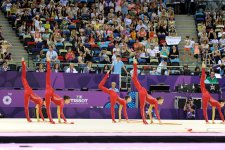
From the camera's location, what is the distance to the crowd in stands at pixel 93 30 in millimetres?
17516

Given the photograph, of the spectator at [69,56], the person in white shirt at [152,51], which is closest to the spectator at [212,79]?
the person in white shirt at [152,51]

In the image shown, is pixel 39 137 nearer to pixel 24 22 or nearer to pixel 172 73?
pixel 172 73

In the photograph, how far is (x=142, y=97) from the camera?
12047 millimetres

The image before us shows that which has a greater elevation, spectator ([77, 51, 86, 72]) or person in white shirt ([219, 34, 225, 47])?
person in white shirt ([219, 34, 225, 47])

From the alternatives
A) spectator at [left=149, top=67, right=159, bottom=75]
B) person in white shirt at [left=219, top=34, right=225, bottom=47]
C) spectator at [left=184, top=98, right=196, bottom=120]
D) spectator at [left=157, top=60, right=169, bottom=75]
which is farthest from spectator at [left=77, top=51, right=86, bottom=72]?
person in white shirt at [left=219, top=34, right=225, bottom=47]

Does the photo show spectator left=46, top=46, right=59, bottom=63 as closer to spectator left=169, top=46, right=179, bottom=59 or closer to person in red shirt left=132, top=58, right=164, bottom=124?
spectator left=169, top=46, right=179, bottom=59

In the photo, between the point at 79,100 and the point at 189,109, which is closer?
the point at 79,100

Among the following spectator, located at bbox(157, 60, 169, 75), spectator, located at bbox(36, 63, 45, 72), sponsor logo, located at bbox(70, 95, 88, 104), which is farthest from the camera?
spectator, located at bbox(157, 60, 169, 75)

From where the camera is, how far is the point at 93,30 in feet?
62.7

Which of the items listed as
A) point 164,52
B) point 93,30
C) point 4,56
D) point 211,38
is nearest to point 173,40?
point 164,52

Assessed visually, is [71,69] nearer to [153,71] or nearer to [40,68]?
[40,68]

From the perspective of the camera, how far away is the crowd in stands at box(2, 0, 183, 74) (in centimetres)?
1752

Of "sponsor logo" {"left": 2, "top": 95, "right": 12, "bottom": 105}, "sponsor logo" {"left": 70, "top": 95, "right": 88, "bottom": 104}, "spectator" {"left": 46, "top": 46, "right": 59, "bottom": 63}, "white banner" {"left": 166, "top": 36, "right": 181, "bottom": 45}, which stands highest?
"white banner" {"left": 166, "top": 36, "right": 181, "bottom": 45}

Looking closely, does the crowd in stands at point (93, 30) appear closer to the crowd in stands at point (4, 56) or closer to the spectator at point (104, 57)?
the spectator at point (104, 57)
